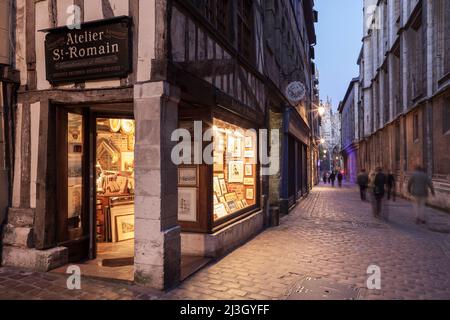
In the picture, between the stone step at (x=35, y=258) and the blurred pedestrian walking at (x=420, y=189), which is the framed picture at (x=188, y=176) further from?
the blurred pedestrian walking at (x=420, y=189)

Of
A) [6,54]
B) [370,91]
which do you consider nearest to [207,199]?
[6,54]

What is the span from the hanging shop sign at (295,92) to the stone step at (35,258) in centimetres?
961

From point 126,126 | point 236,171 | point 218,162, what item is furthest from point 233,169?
point 126,126

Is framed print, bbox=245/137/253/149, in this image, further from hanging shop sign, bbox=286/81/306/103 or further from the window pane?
hanging shop sign, bbox=286/81/306/103

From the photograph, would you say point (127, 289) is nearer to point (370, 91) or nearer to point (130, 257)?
point (130, 257)

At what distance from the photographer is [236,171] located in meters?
7.98

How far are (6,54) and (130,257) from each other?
153 inches

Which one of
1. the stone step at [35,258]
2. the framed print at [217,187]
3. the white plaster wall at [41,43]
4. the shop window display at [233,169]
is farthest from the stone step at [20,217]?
the framed print at [217,187]

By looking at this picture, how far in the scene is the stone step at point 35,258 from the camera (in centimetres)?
503

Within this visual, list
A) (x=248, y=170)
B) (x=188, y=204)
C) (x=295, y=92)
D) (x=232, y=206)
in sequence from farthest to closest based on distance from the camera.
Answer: (x=295, y=92) < (x=248, y=170) < (x=232, y=206) < (x=188, y=204)

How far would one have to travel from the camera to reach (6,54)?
5.43m

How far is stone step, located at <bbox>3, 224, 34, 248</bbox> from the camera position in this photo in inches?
202

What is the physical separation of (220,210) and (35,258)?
3.23 m

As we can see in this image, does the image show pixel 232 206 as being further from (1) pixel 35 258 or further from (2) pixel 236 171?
(1) pixel 35 258
